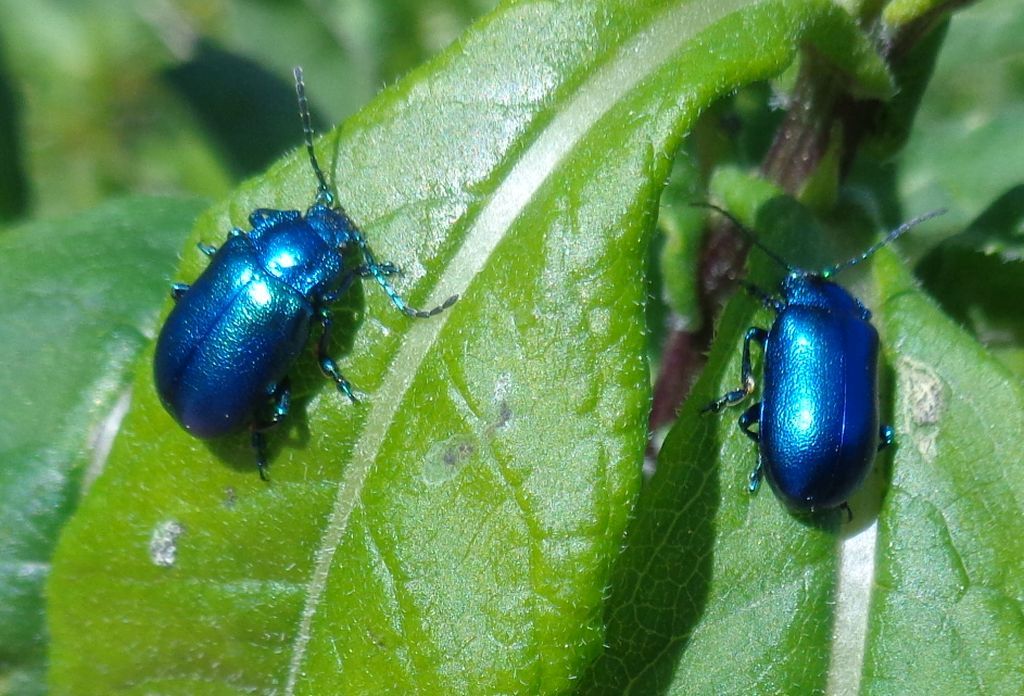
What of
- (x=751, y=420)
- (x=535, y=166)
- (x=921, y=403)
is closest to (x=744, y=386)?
(x=751, y=420)

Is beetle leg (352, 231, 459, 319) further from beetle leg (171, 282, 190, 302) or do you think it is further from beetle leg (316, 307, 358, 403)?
beetle leg (171, 282, 190, 302)

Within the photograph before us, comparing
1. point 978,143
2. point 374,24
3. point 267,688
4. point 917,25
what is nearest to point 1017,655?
point 917,25

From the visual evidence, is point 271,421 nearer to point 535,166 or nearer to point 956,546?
point 535,166

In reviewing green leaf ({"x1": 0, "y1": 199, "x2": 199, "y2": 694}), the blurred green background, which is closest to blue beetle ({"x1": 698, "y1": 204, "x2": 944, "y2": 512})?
green leaf ({"x1": 0, "y1": 199, "x2": 199, "y2": 694})

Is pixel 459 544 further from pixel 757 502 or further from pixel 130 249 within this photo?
pixel 130 249

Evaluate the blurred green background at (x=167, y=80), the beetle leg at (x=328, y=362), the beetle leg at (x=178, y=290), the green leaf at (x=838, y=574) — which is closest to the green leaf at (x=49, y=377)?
the beetle leg at (x=178, y=290)

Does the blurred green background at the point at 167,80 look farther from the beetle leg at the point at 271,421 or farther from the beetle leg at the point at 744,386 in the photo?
the beetle leg at the point at 744,386
